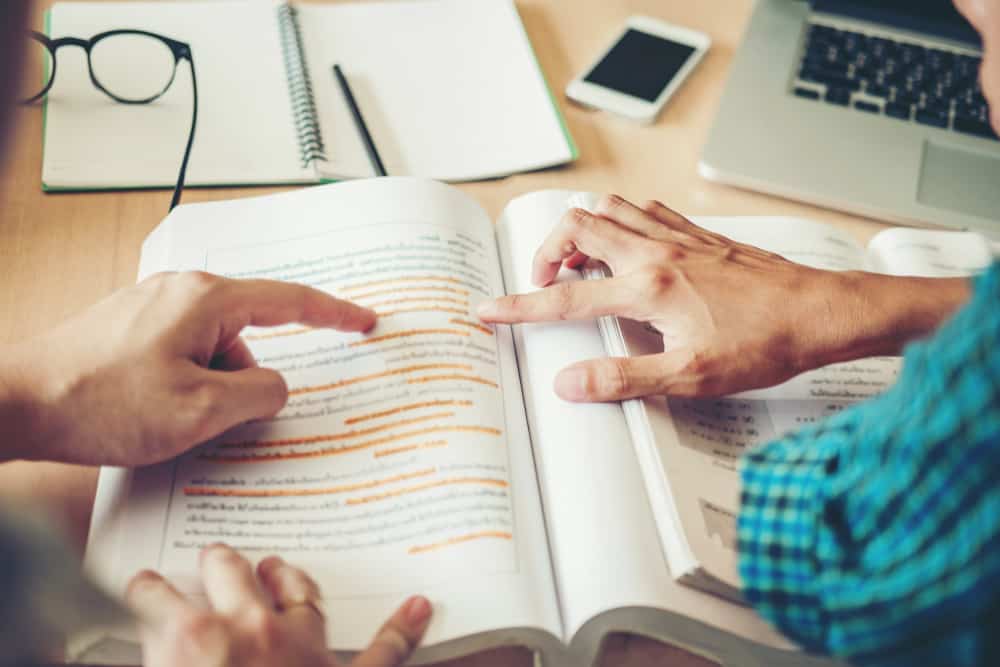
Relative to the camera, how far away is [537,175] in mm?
772

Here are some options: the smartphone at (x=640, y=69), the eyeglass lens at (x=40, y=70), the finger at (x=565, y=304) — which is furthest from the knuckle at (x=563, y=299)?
the eyeglass lens at (x=40, y=70)

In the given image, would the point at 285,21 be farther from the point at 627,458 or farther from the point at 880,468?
the point at 880,468

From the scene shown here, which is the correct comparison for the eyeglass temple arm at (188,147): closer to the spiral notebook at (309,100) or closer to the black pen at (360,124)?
the spiral notebook at (309,100)

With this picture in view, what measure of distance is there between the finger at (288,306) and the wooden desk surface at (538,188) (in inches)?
6.3

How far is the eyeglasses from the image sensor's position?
770 mm

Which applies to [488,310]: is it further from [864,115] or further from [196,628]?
[864,115]

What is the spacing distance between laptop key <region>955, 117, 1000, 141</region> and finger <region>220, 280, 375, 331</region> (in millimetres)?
669

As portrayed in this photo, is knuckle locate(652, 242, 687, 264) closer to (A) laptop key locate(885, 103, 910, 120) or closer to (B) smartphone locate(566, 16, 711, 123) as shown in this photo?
(B) smartphone locate(566, 16, 711, 123)

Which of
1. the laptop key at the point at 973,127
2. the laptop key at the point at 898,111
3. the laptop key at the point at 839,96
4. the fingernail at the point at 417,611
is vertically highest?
the laptop key at the point at 839,96

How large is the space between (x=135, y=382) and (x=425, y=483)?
19 centimetres

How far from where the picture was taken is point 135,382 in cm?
46

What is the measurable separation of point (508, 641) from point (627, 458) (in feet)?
0.48

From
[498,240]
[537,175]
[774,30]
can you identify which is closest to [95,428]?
[498,240]

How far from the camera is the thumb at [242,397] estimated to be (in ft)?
1.56
